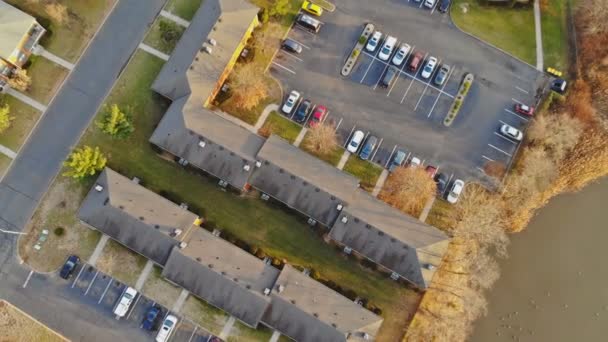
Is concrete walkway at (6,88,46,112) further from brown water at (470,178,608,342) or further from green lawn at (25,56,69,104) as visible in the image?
brown water at (470,178,608,342)

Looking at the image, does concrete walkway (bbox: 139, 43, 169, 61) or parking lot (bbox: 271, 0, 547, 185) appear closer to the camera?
parking lot (bbox: 271, 0, 547, 185)

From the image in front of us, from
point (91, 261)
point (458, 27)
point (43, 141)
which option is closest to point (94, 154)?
point (43, 141)

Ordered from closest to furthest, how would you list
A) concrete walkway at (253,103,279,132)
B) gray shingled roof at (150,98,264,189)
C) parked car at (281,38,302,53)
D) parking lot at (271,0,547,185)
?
1. gray shingled roof at (150,98,264,189)
2. concrete walkway at (253,103,279,132)
3. parking lot at (271,0,547,185)
4. parked car at (281,38,302,53)

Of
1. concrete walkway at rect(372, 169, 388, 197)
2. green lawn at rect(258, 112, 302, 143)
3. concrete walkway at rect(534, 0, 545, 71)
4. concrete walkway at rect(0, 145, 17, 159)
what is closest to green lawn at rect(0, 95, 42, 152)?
concrete walkway at rect(0, 145, 17, 159)

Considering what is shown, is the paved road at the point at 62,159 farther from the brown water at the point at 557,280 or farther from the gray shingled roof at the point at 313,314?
the brown water at the point at 557,280

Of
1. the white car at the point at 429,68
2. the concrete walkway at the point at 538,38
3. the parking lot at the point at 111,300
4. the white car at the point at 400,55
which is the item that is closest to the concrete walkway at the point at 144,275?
the parking lot at the point at 111,300

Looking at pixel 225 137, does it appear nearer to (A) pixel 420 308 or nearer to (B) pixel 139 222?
(B) pixel 139 222

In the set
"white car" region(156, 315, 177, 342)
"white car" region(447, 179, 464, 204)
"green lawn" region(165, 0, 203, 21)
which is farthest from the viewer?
"green lawn" region(165, 0, 203, 21)
